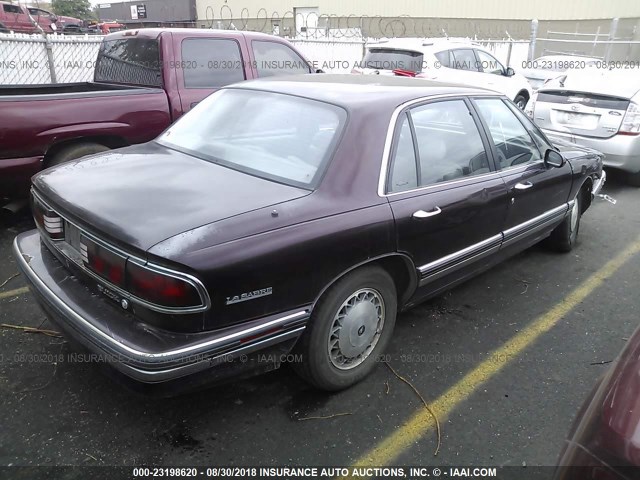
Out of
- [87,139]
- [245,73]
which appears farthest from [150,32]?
[87,139]

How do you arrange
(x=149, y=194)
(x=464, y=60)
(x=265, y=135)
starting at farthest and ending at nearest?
(x=464, y=60) < (x=265, y=135) < (x=149, y=194)

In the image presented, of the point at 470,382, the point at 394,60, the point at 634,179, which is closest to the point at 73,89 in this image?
the point at 470,382

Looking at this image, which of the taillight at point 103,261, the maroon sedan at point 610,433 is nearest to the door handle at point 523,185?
the maroon sedan at point 610,433

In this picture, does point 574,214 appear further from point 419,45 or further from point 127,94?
point 419,45

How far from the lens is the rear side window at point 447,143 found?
3021mm

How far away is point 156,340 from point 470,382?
182 cm

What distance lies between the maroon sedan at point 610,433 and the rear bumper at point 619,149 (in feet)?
18.5

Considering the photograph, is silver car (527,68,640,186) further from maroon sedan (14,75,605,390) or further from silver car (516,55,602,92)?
silver car (516,55,602,92)

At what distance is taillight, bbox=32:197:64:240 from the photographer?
2.58 metres

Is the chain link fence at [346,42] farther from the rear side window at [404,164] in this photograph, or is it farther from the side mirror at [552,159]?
the side mirror at [552,159]

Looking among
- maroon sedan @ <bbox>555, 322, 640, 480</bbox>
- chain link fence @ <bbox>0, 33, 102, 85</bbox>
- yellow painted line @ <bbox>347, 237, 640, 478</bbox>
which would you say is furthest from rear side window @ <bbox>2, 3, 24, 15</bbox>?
maroon sedan @ <bbox>555, 322, 640, 480</bbox>

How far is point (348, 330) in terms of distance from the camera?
270 centimetres

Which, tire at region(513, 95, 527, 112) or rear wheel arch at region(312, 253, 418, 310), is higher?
rear wheel arch at region(312, 253, 418, 310)

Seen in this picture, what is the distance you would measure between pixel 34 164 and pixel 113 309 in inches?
110
